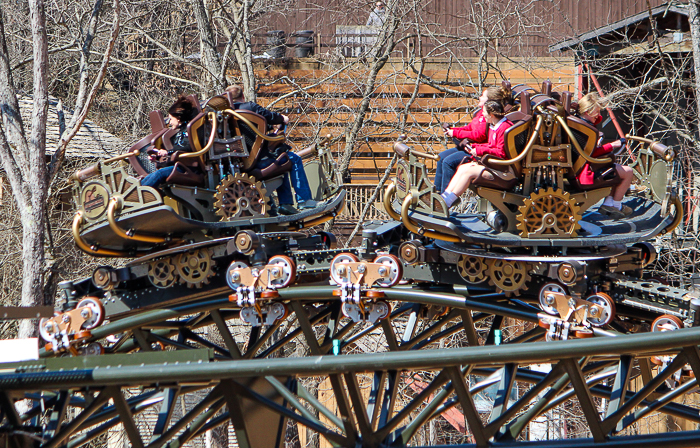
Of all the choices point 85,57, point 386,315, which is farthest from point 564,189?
point 85,57

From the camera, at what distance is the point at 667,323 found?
643 centimetres

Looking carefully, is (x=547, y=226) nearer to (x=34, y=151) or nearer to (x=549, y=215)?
(x=549, y=215)

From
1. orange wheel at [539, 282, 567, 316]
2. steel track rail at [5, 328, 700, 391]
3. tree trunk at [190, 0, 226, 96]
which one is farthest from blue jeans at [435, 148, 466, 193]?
tree trunk at [190, 0, 226, 96]

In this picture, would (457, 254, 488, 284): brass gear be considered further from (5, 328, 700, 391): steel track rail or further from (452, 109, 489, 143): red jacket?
(5, 328, 700, 391): steel track rail

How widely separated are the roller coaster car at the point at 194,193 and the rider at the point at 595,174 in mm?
2654

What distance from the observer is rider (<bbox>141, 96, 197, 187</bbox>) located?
24.8 ft

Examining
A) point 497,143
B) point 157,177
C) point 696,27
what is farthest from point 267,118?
point 696,27

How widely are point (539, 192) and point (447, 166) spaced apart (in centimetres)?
95

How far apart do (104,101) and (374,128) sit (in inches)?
255

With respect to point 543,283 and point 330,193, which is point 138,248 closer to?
point 330,193

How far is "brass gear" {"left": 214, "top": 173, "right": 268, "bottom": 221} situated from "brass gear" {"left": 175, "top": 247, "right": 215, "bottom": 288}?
1.32 feet

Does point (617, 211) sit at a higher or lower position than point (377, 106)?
lower

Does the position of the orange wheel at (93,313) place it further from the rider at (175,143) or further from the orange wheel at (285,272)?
the orange wheel at (285,272)

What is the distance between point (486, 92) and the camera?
7.32 m
